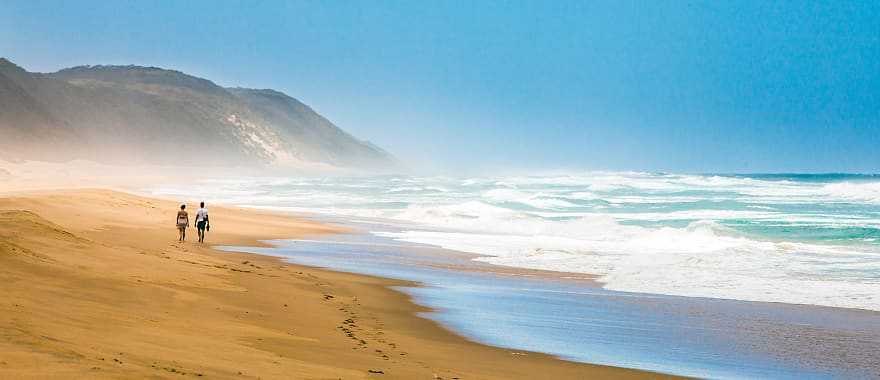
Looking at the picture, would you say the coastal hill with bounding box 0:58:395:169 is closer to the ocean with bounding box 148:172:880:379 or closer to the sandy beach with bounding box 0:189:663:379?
the ocean with bounding box 148:172:880:379

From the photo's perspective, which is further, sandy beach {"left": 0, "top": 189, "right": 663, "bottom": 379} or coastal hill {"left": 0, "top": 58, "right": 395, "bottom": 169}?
coastal hill {"left": 0, "top": 58, "right": 395, "bottom": 169}

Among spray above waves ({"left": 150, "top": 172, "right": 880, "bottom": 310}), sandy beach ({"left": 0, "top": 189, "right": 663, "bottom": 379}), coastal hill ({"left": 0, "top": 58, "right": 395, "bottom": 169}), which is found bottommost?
sandy beach ({"left": 0, "top": 189, "right": 663, "bottom": 379})

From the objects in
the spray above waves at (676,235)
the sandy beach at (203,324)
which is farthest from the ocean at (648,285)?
the sandy beach at (203,324)

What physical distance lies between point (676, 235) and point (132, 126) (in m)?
139

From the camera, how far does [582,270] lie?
57.6 feet

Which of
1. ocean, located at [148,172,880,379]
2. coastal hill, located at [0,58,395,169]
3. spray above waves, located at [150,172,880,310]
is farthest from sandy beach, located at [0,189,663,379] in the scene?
coastal hill, located at [0,58,395,169]

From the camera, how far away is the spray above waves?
607 inches

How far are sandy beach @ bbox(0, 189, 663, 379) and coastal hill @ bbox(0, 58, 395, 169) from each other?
88.2m

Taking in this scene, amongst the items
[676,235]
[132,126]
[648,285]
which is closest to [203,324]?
[648,285]

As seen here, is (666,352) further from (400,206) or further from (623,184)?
(623,184)

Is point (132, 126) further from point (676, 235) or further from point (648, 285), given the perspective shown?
point (648, 285)

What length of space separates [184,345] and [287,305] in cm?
397

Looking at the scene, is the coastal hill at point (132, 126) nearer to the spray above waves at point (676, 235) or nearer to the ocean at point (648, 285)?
the spray above waves at point (676, 235)

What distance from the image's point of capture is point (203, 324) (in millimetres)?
8242
